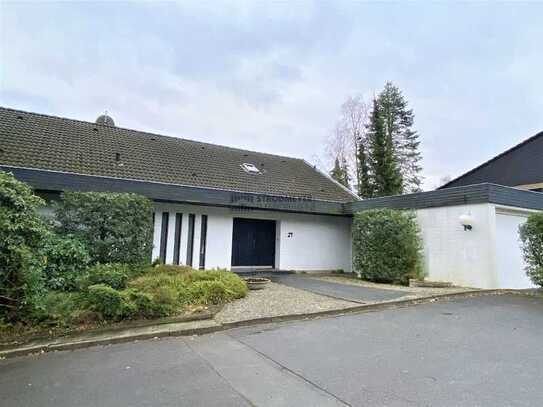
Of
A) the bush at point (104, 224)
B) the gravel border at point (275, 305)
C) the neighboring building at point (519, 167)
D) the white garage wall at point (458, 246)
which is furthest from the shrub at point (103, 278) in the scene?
the neighboring building at point (519, 167)

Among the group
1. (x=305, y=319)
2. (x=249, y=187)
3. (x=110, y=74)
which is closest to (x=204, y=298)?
(x=305, y=319)

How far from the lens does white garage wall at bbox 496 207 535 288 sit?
30.5 feet

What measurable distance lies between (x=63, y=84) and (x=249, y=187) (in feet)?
26.4

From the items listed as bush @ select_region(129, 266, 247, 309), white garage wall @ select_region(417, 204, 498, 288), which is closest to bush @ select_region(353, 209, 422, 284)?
white garage wall @ select_region(417, 204, 498, 288)

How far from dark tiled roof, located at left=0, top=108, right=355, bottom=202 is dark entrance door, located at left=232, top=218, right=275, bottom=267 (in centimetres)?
139

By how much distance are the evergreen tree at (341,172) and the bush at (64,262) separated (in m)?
19.4

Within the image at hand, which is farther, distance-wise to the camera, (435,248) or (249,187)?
(249,187)

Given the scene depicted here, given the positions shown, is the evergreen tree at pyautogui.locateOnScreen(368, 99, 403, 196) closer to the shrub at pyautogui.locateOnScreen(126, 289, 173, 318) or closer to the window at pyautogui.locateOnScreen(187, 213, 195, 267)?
the window at pyautogui.locateOnScreen(187, 213, 195, 267)

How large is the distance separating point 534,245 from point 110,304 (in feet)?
32.7

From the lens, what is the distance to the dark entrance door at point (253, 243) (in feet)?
41.8

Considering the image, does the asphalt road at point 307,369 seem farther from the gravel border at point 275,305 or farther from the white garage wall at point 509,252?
the white garage wall at point 509,252

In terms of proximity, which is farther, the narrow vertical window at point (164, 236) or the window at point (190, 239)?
the window at point (190, 239)

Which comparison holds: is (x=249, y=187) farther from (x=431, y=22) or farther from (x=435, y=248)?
(x=431, y=22)

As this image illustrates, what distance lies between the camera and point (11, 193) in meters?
4.84
